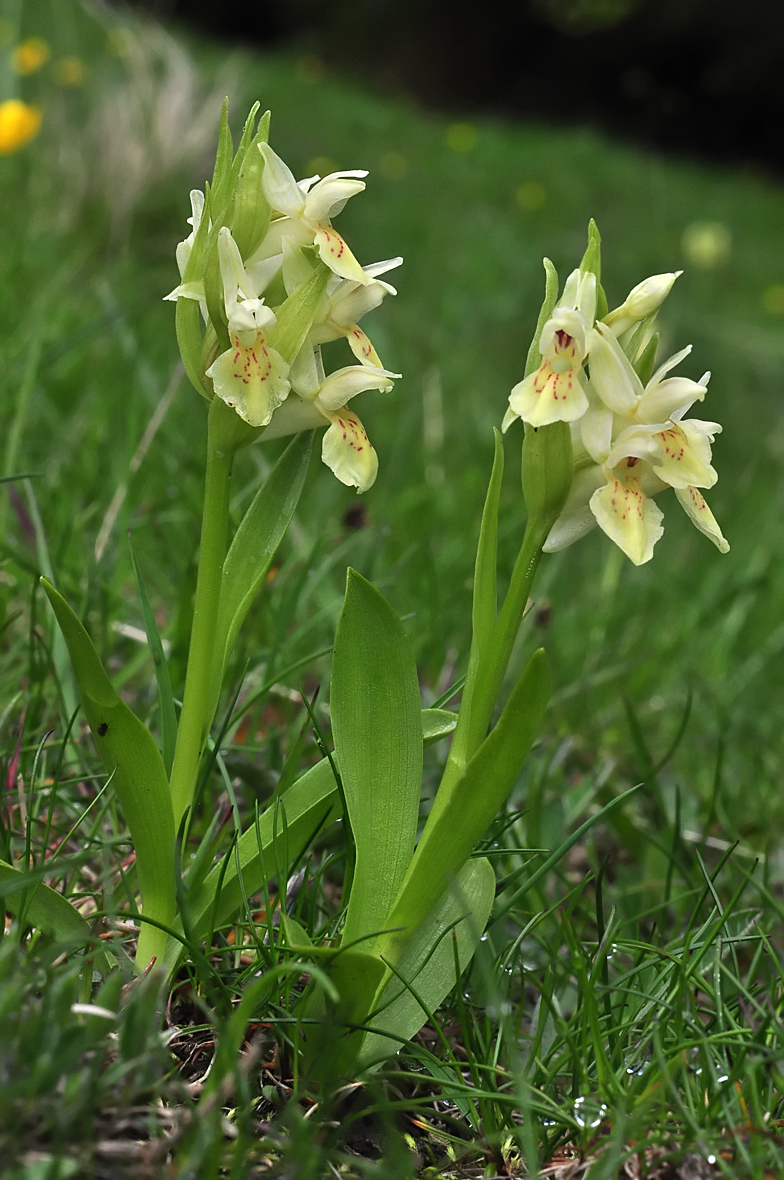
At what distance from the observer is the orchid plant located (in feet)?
2.37

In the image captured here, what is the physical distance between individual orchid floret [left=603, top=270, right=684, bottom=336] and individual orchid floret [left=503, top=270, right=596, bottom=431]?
3cm

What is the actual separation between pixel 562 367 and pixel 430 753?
69 centimetres

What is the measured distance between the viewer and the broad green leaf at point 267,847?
0.81 meters

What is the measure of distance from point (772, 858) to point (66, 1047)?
1054 mm

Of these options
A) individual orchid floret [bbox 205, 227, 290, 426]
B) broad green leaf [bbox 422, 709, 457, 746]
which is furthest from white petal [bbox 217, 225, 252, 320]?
broad green leaf [bbox 422, 709, 457, 746]

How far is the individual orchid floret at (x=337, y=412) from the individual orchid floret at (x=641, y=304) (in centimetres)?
18

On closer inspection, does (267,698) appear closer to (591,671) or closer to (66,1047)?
(591,671)

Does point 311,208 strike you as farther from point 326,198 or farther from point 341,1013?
point 341,1013

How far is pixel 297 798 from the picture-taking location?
2.81 feet

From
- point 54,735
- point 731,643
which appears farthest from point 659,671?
point 54,735

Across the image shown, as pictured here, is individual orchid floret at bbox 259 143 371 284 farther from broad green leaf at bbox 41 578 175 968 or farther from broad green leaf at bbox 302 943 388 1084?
broad green leaf at bbox 302 943 388 1084

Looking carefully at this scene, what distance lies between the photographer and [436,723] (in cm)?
90

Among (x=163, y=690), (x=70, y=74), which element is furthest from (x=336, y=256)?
(x=70, y=74)

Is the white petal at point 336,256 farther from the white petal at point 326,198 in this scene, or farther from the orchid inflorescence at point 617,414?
the orchid inflorescence at point 617,414
